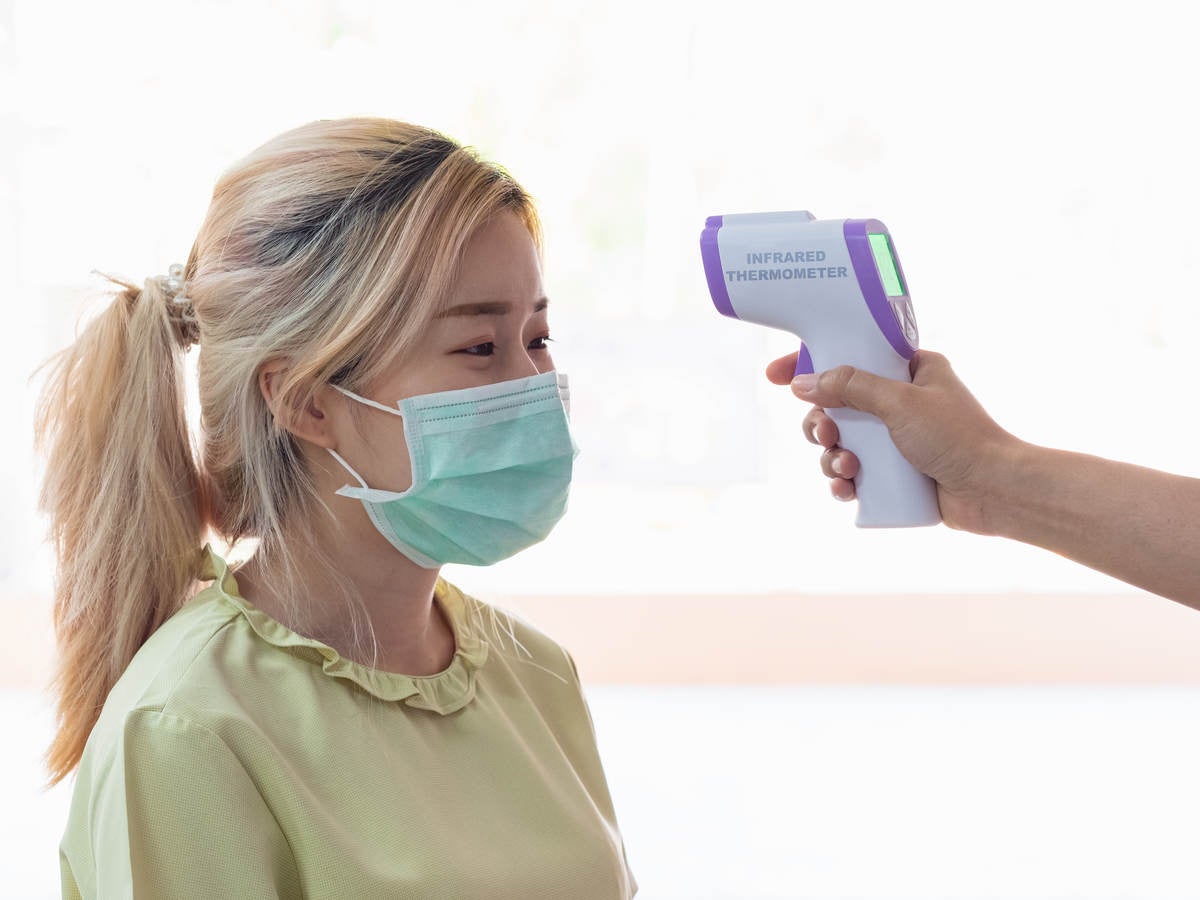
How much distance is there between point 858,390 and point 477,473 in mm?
416

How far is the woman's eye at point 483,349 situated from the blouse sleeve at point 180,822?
47 centimetres

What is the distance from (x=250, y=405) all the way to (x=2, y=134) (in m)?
3.09

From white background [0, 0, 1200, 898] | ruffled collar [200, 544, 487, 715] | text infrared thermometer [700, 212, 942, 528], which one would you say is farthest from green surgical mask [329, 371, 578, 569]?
white background [0, 0, 1200, 898]

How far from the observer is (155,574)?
1.28 metres

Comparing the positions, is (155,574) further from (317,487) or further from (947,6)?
(947,6)

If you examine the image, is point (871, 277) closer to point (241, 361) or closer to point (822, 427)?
point (822, 427)

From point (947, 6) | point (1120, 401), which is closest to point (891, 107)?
point (947, 6)

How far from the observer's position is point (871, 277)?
1.24m

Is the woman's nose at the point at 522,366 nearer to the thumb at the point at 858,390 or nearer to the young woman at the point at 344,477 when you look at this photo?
the young woman at the point at 344,477

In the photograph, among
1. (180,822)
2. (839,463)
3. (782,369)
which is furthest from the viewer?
(782,369)

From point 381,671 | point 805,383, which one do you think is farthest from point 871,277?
point 381,671

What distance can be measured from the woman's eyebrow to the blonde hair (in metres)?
0.02

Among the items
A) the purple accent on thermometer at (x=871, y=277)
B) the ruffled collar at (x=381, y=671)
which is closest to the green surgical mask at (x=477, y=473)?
the ruffled collar at (x=381, y=671)

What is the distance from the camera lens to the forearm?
1219mm
